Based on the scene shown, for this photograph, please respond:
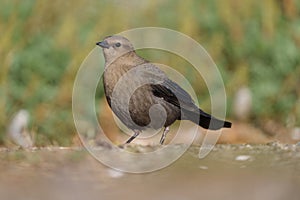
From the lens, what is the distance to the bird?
394 centimetres

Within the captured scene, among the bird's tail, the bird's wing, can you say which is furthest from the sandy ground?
the bird's wing

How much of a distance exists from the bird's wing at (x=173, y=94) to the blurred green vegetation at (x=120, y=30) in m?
1.18

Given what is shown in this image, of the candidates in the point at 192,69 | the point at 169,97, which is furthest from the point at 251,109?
the point at 169,97

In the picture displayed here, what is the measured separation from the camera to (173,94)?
4.21 meters

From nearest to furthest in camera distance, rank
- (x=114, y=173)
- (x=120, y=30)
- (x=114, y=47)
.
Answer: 1. (x=114, y=173)
2. (x=114, y=47)
3. (x=120, y=30)

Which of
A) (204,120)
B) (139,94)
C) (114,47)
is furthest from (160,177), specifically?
(114,47)

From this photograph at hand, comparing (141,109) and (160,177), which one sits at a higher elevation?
(141,109)

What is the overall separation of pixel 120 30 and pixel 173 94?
2.04 metres

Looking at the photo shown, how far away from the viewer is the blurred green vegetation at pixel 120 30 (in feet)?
18.1

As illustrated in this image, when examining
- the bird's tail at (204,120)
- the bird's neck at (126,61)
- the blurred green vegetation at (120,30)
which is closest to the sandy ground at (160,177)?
the bird's tail at (204,120)

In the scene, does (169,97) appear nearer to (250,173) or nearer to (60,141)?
(250,173)

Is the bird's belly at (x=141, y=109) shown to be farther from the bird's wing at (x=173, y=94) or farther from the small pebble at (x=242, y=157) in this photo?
the small pebble at (x=242, y=157)

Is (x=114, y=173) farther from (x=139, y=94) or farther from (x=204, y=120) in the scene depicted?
(x=204, y=120)

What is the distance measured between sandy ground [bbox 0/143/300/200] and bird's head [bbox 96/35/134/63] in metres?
0.48
